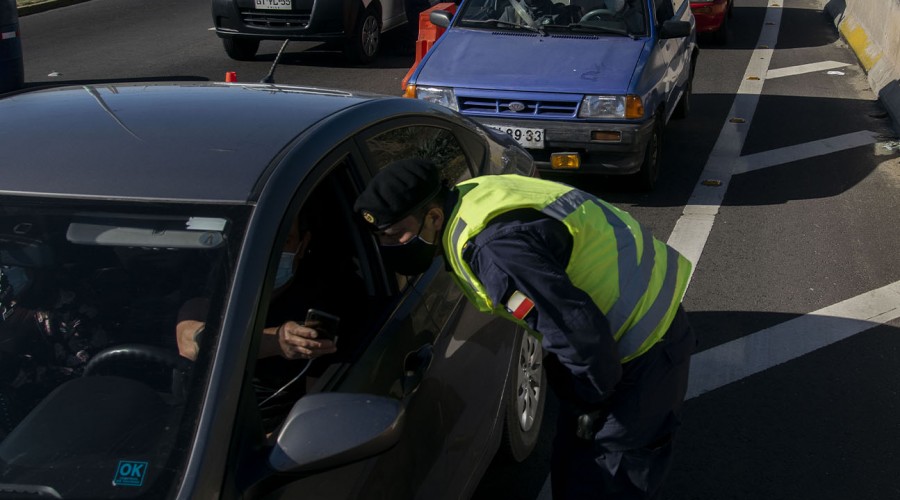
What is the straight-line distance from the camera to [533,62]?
8227 mm

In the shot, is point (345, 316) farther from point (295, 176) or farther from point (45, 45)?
point (45, 45)

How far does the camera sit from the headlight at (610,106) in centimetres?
781

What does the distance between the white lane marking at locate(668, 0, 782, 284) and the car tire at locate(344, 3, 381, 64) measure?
192 inches

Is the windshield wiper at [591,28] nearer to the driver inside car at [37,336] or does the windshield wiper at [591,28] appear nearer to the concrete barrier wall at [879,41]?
the concrete barrier wall at [879,41]

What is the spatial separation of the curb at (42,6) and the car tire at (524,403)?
50.8ft

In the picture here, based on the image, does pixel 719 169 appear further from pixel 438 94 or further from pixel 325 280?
pixel 325 280

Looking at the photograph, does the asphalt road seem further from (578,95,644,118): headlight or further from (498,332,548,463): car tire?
(578,95,644,118): headlight

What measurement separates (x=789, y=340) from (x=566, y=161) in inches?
99.8

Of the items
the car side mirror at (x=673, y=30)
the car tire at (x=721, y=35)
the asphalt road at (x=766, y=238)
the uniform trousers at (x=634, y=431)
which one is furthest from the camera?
the car tire at (x=721, y=35)

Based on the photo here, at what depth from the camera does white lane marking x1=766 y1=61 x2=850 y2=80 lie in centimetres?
1378

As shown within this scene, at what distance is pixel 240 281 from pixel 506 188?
79cm

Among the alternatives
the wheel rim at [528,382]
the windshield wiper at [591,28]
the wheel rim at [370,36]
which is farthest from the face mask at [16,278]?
the wheel rim at [370,36]

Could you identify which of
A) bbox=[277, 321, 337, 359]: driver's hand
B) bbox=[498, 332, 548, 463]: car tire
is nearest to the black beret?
bbox=[277, 321, 337, 359]: driver's hand

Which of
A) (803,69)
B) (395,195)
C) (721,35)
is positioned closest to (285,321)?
(395,195)
